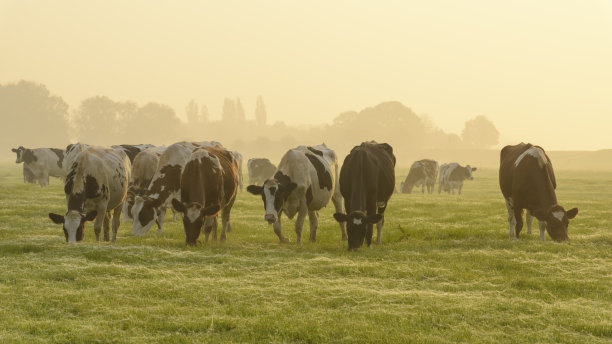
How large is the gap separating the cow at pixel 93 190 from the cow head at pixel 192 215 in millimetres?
2300

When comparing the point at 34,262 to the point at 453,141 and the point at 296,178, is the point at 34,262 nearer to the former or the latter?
the point at 296,178

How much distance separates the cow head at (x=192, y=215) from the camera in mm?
13984

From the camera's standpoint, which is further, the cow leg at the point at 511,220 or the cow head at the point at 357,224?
the cow leg at the point at 511,220

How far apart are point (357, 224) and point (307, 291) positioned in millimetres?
4285

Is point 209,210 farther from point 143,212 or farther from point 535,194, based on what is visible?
point 535,194

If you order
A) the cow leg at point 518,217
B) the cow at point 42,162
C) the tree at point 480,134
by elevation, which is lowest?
the cow leg at point 518,217

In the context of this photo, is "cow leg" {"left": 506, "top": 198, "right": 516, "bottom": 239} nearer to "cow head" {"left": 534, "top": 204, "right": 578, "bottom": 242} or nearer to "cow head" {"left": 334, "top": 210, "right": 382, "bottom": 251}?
"cow head" {"left": 534, "top": 204, "right": 578, "bottom": 242}

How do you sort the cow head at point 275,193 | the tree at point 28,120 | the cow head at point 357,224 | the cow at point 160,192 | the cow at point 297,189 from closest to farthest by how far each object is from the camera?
the cow head at point 357,224 → the cow head at point 275,193 → the cow at point 297,189 → the cow at point 160,192 → the tree at point 28,120

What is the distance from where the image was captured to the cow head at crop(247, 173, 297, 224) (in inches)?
560

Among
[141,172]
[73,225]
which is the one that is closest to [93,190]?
[73,225]

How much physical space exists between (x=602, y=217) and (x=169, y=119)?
148154 millimetres

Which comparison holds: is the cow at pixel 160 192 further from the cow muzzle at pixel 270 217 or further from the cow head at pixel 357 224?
the cow head at pixel 357 224

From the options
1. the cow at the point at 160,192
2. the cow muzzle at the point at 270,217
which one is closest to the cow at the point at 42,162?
the cow at the point at 160,192

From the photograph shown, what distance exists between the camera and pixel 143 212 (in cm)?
1603
